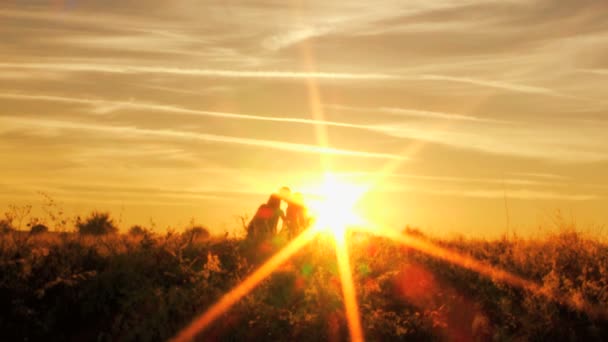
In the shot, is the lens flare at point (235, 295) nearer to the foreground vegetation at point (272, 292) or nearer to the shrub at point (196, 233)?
the foreground vegetation at point (272, 292)

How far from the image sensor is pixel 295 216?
23.5 m

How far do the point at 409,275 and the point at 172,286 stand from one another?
5651 mm

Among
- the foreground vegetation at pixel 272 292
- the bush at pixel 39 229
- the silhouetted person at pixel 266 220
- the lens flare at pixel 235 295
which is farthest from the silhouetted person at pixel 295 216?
the bush at pixel 39 229

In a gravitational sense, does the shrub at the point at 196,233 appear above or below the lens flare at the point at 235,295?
above

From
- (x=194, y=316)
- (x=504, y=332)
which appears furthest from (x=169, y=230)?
(x=504, y=332)

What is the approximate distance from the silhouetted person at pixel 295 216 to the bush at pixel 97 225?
5484 millimetres

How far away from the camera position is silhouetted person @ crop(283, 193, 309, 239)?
22.9m

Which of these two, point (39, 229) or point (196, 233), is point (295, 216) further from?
point (39, 229)

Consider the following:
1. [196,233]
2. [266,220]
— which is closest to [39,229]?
[196,233]

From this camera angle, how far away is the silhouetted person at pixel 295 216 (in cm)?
2291

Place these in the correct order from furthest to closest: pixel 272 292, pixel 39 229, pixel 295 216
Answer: pixel 295 216 < pixel 39 229 < pixel 272 292

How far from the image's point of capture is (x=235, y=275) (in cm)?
1883

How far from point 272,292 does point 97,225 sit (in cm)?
978

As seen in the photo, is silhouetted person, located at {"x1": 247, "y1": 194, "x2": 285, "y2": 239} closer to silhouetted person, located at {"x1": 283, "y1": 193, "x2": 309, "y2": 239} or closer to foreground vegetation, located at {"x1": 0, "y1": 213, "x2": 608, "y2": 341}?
silhouetted person, located at {"x1": 283, "y1": 193, "x2": 309, "y2": 239}
